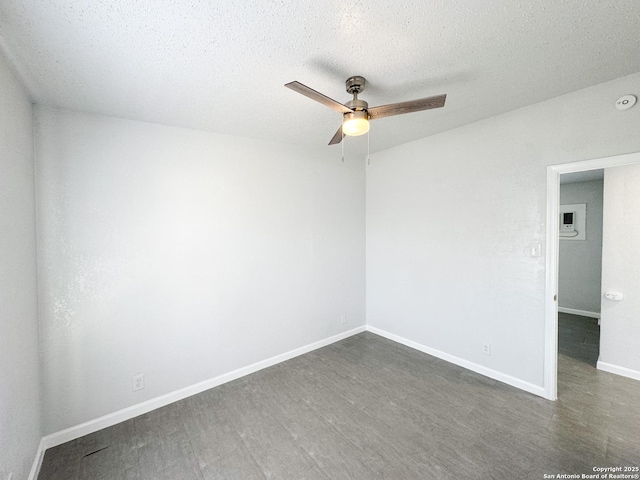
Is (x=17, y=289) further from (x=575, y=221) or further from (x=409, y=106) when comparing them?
(x=575, y=221)

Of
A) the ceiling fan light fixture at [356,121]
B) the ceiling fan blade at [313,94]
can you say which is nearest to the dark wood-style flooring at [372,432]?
the ceiling fan light fixture at [356,121]

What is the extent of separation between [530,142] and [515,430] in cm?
241

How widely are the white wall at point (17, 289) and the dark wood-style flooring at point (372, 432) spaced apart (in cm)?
49

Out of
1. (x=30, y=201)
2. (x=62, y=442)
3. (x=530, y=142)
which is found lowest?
(x=62, y=442)

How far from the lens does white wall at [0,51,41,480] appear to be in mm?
1438

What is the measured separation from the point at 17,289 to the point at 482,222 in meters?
3.73

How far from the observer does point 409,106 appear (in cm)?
172

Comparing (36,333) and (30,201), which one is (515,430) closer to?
(36,333)

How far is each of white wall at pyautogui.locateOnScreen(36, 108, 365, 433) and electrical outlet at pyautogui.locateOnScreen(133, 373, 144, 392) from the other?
0.05 m

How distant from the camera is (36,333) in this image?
1992 millimetres

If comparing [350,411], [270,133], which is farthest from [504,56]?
[350,411]

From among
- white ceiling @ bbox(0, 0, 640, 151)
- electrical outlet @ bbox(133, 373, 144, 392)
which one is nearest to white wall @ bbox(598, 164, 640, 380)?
white ceiling @ bbox(0, 0, 640, 151)

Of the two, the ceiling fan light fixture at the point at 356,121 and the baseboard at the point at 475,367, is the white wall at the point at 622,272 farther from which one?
the ceiling fan light fixture at the point at 356,121

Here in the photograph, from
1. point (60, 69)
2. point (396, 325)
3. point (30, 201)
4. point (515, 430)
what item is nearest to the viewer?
point (60, 69)
